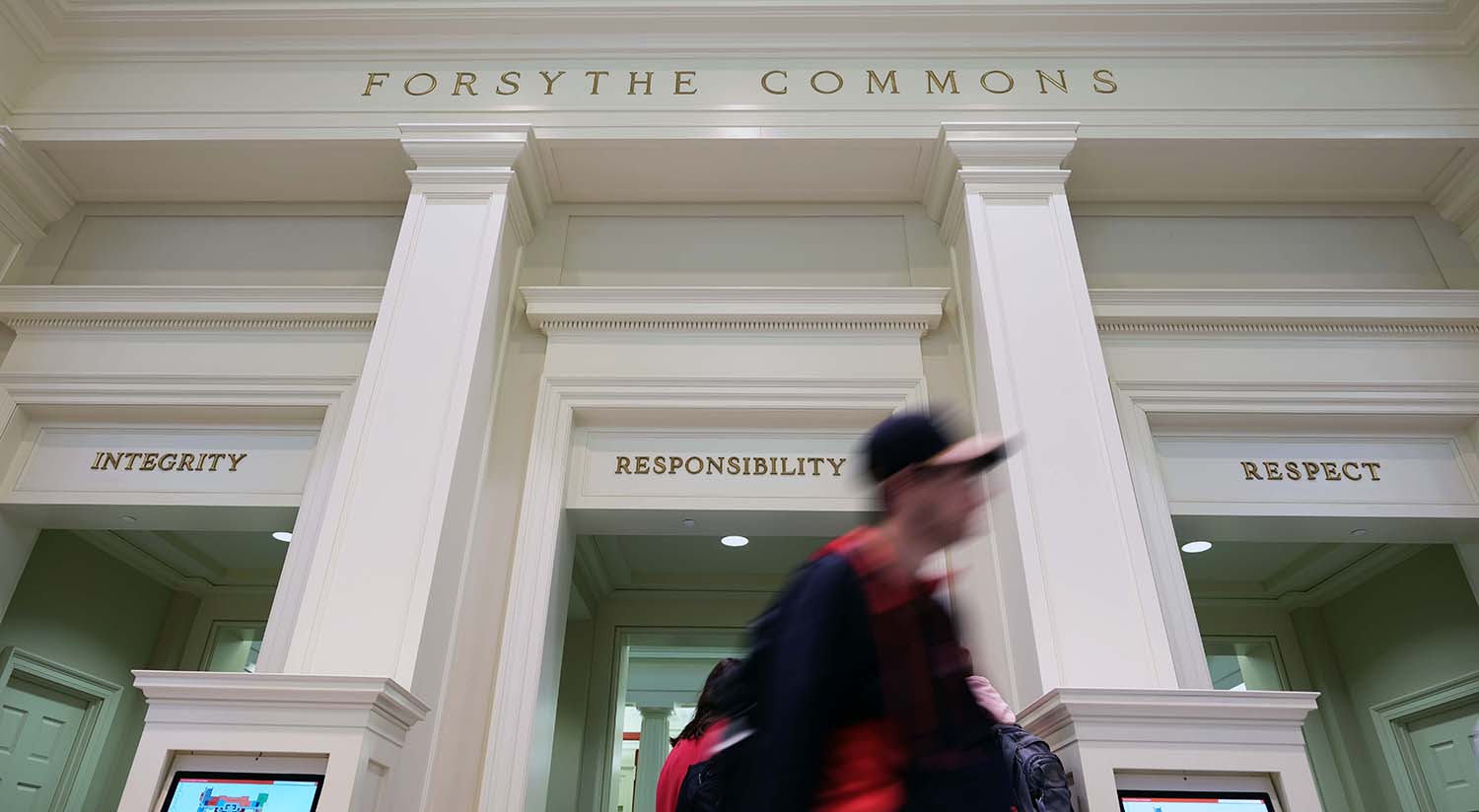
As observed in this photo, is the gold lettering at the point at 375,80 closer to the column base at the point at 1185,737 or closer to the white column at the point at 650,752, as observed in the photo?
the column base at the point at 1185,737

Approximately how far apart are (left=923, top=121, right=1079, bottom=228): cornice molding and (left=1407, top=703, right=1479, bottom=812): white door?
481 cm

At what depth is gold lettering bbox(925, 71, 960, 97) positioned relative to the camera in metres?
4.73

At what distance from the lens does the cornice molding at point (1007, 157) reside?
4.38 meters

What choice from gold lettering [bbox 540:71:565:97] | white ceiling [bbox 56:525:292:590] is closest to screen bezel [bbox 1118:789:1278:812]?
gold lettering [bbox 540:71:565:97]

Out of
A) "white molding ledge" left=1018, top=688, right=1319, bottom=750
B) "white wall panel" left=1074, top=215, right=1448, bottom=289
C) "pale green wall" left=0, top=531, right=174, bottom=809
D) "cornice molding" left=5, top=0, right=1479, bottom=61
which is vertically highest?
"cornice molding" left=5, top=0, right=1479, bottom=61

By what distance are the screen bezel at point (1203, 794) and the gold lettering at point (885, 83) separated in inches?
139

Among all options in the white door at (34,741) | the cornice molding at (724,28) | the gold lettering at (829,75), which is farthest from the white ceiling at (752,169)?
the white door at (34,741)

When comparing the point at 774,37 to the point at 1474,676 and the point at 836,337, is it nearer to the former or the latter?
the point at 836,337

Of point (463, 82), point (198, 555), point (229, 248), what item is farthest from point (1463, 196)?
point (198, 555)

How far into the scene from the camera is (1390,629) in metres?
6.63

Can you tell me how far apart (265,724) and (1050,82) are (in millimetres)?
4667

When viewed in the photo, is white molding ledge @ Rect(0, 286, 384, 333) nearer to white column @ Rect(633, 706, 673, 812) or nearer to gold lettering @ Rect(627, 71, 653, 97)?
gold lettering @ Rect(627, 71, 653, 97)

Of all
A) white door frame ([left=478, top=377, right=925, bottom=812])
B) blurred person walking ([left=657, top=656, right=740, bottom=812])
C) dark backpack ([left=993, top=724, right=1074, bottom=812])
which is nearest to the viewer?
dark backpack ([left=993, top=724, right=1074, bottom=812])

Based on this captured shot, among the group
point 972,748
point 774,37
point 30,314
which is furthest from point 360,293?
point 972,748
